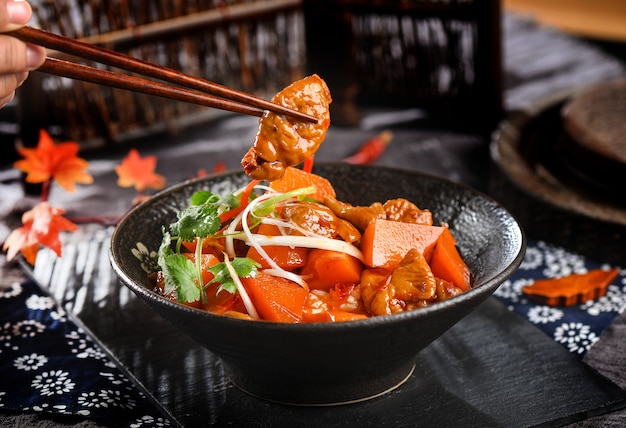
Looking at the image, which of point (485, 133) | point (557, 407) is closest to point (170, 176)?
point (485, 133)

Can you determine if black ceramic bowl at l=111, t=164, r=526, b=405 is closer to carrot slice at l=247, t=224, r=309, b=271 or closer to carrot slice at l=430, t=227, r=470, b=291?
carrot slice at l=430, t=227, r=470, b=291

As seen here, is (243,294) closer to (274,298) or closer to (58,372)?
(274,298)

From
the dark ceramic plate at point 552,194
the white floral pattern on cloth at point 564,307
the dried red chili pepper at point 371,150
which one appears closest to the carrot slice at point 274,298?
the white floral pattern on cloth at point 564,307

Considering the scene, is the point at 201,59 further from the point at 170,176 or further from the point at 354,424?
the point at 354,424

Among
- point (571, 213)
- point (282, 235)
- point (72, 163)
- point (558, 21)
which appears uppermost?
point (282, 235)

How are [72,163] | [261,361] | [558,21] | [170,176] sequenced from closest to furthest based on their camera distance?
[261,361] < [72,163] < [170,176] < [558,21]
